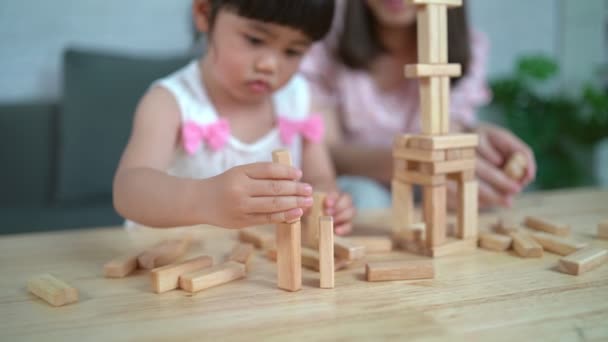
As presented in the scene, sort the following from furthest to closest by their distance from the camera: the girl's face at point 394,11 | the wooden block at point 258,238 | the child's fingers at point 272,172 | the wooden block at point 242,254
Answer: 1. the girl's face at point 394,11
2. the wooden block at point 258,238
3. the wooden block at point 242,254
4. the child's fingers at point 272,172

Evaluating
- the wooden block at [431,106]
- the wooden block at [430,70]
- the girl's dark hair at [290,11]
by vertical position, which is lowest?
the wooden block at [431,106]

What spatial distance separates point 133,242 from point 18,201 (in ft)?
4.79

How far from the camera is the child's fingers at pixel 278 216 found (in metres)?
0.59

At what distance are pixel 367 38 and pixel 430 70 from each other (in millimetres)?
789

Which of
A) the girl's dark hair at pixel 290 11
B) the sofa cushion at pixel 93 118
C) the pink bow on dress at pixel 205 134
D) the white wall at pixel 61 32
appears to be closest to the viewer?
the girl's dark hair at pixel 290 11

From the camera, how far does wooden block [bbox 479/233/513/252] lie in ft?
2.49

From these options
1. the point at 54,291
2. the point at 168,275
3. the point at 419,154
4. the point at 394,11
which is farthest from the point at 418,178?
the point at 394,11

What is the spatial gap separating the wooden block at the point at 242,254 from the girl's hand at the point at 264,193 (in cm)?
10

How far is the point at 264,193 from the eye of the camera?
1.95ft

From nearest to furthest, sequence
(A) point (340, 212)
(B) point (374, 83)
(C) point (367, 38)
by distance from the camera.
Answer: (A) point (340, 212), (C) point (367, 38), (B) point (374, 83)

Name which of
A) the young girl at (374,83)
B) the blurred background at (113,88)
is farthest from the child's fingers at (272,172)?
the blurred background at (113,88)

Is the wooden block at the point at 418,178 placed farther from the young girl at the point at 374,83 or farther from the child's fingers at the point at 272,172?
the young girl at the point at 374,83

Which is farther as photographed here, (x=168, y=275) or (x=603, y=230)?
(x=603, y=230)

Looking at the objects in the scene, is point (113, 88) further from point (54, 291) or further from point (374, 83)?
point (54, 291)
